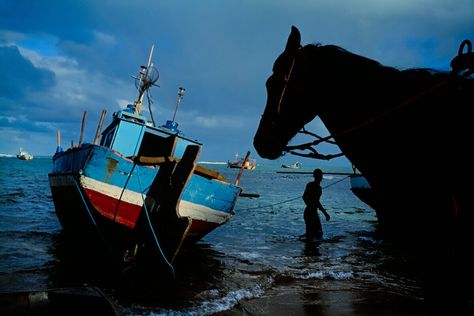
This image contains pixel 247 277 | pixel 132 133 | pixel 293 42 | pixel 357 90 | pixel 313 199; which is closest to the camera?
pixel 357 90

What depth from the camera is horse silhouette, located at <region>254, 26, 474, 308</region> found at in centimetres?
203

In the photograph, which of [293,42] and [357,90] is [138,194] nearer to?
[293,42]

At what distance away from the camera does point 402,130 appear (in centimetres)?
225

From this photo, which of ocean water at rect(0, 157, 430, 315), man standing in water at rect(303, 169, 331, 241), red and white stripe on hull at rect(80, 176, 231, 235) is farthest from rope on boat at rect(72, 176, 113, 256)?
man standing in water at rect(303, 169, 331, 241)

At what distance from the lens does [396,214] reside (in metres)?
2.34

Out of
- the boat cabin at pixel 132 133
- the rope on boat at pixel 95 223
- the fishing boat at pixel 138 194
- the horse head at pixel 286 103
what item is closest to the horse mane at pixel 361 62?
the horse head at pixel 286 103

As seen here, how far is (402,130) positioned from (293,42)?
1217 mm

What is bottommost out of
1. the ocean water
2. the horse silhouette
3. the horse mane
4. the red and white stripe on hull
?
the ocean water

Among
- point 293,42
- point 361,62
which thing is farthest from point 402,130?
point 293,42

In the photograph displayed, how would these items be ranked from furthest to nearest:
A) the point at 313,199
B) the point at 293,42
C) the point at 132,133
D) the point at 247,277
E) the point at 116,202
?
the point at 313,199
the point at 132,133
the point at 116,202
the point at 247,277
the point at 293,42

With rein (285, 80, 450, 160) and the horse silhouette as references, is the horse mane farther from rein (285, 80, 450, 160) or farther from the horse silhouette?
rein (285, 80, 450, 160)

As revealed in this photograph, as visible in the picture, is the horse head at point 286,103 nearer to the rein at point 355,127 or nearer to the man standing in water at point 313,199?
the rein at point 355,127

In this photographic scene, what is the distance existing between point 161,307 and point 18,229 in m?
10.2

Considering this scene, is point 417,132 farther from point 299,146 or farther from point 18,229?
point 18,229
